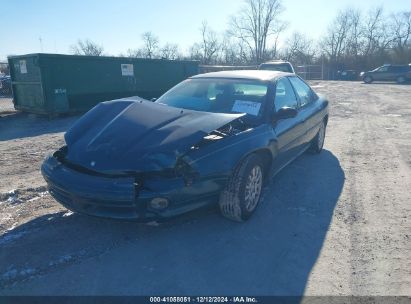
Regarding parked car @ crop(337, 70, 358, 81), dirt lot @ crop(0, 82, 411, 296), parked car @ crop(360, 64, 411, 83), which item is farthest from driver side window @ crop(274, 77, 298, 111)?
parked car @ crop(337, 70, 358, 81)

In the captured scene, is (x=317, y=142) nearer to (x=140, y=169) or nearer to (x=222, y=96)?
(x=222, y=96)

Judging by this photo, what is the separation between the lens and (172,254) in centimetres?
298

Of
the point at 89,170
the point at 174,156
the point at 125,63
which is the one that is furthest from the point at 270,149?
the point at 125,63

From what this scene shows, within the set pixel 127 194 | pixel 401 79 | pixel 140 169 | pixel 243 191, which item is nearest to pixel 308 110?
pixel 243 191

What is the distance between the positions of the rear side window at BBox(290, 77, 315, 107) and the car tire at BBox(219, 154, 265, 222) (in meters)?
1.93

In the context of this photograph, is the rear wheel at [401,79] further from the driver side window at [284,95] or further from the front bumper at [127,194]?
the front bumper at [127,194]

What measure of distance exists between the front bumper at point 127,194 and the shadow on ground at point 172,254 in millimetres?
303

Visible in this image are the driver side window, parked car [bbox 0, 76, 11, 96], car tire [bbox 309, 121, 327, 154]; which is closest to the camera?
the driver side window

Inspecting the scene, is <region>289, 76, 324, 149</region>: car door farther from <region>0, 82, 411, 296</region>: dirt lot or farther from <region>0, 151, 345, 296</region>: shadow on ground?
<region>0, 151, 345, 296</region>: shadow on ground

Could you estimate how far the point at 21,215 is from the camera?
11.8ft

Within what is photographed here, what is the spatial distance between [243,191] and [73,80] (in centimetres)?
870

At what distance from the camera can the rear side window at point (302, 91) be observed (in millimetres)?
5104

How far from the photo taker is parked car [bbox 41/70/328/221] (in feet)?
9.32

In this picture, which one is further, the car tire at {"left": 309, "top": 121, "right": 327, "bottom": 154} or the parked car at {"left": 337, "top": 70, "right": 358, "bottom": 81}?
the parked car at {"left": 337, "top": 70, "right": 358, "bottom": 81}
